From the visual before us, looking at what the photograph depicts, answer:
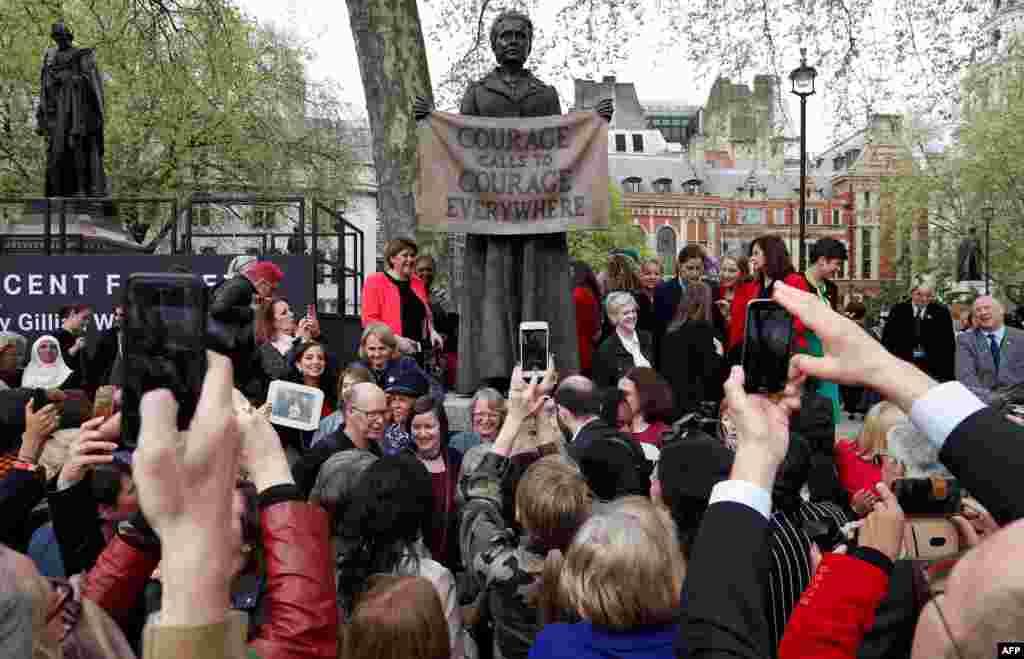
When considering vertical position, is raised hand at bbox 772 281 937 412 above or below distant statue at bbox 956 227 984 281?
below

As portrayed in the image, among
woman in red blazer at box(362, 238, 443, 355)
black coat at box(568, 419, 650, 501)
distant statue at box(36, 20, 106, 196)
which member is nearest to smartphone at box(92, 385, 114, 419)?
black coat at box(568, 419, 650, 501)

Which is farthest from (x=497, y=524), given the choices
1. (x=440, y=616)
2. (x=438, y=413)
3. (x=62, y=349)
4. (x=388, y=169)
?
(x=388, y=169)

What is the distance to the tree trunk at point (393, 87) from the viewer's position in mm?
12070

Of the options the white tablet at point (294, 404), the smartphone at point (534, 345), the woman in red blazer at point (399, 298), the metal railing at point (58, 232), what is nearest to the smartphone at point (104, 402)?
the white tablet at point (294, 404)

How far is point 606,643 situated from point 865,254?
85.6 meters

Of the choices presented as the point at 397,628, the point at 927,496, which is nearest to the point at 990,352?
the point at 927,496

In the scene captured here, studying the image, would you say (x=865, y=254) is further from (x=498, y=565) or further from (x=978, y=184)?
(x=498, y=565)

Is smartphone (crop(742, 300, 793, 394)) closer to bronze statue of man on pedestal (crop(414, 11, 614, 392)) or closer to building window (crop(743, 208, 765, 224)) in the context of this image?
bronze statue of man on pedestal (crop(414, 11, 614, 392))

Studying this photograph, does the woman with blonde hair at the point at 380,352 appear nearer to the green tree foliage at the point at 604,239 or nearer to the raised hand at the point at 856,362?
the raised hand at the point at 856,362

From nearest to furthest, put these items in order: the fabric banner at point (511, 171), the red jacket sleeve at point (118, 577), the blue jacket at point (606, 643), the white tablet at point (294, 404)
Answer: the blue jacket at point (606, 643) < the red jacket sleeve at point (118, 577) < the white tablet at point (294, 404) < the fabric banner at point (511, 171)

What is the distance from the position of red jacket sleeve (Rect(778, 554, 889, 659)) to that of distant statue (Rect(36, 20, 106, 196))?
44.5 ft

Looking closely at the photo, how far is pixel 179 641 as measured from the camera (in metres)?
1.23

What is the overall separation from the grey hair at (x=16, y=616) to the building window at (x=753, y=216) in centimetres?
9233

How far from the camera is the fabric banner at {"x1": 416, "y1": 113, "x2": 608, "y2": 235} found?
6945mm
